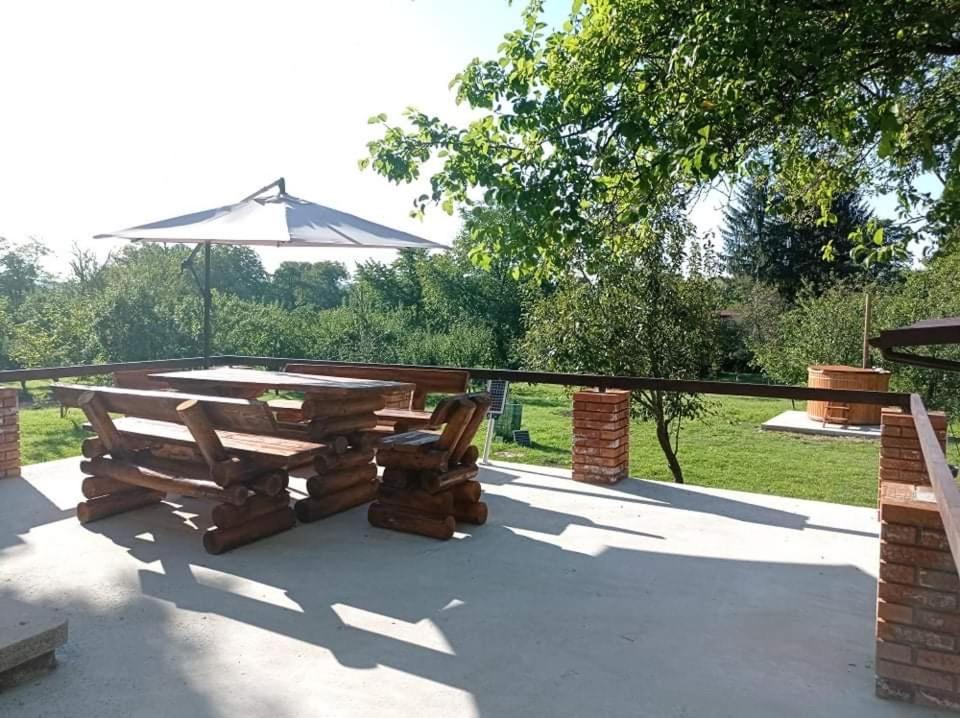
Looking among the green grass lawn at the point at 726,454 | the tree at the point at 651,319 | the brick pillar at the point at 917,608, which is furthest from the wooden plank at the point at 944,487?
the green grass lawn at the point at 726,454

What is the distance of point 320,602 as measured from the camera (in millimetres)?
3145

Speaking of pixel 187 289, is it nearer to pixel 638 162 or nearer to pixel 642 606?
pixel 638 162

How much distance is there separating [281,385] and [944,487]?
4.00 meters

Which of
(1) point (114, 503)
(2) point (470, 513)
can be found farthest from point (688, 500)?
(1) point (114, 503)

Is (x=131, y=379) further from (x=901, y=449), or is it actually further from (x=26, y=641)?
(x=901, y=449)

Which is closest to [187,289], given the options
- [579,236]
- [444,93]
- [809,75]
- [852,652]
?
[444,93]

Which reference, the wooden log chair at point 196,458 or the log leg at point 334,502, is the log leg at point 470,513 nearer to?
the log leg at point 334,502

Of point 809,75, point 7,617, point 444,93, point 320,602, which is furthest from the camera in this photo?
point 444,93

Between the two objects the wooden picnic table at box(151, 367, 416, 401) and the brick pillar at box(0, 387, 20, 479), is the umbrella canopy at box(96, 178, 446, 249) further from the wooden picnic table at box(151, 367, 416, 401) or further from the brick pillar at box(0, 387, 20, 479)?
the brick pillar at box(0, 387, 20, 479)

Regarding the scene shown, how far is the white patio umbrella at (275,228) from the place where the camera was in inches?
198

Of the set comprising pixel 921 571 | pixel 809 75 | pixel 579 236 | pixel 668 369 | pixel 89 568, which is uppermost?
pixel 809 75

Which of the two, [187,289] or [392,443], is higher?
[187,289]

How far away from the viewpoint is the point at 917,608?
233 centimetres

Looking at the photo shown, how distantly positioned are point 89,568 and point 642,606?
265cm
